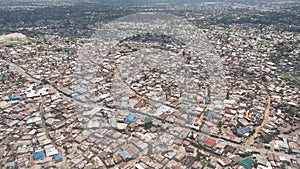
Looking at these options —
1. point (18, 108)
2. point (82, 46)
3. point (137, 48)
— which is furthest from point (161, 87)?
point (82, 46)

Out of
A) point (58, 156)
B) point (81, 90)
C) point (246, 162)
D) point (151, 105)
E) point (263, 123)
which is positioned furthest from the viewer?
point (81, 90)

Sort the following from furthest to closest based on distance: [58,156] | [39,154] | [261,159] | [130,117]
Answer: [130,117]
[39,154]
[58,156]
[261,159]

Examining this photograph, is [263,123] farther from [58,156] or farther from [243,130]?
[58,156]

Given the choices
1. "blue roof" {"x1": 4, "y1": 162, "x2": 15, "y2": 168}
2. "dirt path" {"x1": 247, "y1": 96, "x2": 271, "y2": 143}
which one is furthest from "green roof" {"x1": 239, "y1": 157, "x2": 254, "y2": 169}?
"blue roof" {"x1": 4, "y1": 162, "x2": 15, "y2": 168}

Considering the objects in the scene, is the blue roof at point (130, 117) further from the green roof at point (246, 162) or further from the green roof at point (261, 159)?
the green roof at point (261, 159)

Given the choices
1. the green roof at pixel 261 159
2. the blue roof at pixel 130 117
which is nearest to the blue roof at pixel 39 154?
the blue roof at pixel 130 117

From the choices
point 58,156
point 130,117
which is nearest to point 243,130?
point 130,117

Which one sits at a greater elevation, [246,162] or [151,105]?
[151,105]
